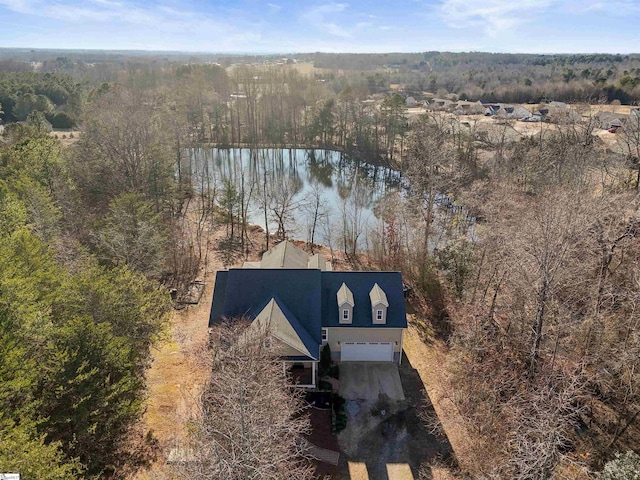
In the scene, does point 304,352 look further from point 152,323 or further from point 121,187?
point 121,187

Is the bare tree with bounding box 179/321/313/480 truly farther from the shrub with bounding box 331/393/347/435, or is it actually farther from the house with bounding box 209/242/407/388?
the house with bounding box 209/242/407/388

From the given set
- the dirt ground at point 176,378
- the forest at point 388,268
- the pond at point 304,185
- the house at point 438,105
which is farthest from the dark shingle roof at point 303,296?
the house at point 438,105

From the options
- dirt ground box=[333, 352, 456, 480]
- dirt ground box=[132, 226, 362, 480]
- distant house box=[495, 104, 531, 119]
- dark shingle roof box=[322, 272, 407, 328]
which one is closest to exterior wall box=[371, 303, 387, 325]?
dark shingle roof box=[322, 272, 407, 328]

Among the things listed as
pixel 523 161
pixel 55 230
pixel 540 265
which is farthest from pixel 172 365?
pixel 523 161

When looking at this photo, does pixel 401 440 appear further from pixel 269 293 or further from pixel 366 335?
pixel 269 293

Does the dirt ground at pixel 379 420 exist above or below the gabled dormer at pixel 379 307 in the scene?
below

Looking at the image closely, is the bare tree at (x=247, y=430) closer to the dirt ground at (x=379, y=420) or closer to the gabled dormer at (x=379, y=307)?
the dirt ground at (x=379, y=420)
